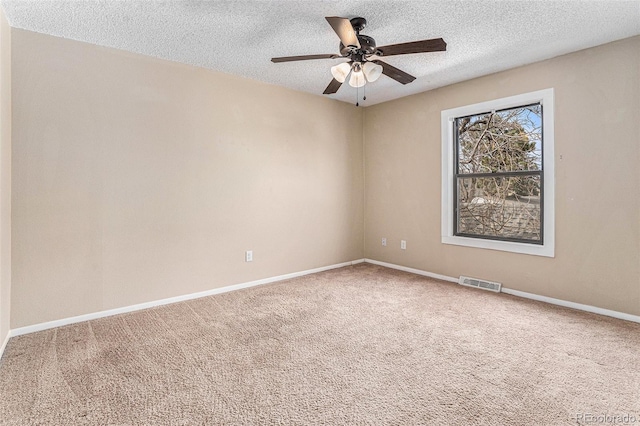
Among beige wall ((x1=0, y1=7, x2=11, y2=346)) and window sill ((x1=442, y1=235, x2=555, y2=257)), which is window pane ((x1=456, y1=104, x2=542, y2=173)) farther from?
beige wall ((x1=0, y1=7, x2=11, y2=346))

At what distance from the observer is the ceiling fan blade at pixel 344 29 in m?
1.98

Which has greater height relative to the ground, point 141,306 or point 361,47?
point 361,47

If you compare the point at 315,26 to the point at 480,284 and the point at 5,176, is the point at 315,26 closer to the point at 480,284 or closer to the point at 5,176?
the point at 5,176

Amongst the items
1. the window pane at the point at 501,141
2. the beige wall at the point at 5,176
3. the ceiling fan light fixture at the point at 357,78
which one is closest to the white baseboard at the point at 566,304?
the window pane at the point at 501,141

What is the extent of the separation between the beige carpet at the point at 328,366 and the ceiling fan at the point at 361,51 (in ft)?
6.76

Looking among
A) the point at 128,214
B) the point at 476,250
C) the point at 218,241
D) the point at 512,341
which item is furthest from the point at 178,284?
the point at 476,250

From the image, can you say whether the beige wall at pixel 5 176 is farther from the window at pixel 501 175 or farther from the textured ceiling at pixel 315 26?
the window at pixel 501 175

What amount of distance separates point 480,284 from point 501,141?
165cm

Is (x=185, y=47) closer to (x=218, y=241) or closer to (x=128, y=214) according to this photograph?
(x=128, y=214)

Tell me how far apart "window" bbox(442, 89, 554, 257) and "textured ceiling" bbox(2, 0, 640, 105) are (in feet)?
1.86

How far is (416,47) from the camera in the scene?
2254 millimetres

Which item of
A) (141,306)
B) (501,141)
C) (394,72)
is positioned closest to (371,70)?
(394,72)

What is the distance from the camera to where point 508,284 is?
12.0ft

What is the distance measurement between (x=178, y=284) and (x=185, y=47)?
228 cm
